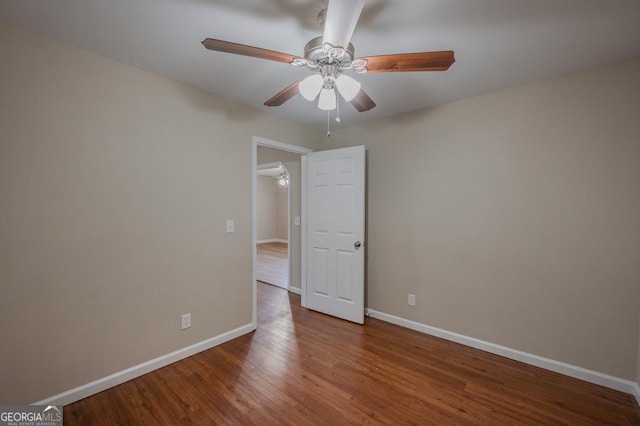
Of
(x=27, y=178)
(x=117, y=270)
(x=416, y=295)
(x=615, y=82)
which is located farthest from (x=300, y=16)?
(x=416, y=295)

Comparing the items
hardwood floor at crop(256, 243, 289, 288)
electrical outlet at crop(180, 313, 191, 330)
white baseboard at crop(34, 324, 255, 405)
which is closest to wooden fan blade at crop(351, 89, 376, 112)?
electrical outlet at crop(180, 313, 191, 330)

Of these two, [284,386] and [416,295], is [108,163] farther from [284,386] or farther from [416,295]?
[416,295]

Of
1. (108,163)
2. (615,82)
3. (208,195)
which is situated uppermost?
(615,82)

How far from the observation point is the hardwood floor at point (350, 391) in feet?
5.62

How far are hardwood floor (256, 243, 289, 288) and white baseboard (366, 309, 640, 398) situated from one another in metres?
2.25

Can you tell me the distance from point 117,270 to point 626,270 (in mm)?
3815

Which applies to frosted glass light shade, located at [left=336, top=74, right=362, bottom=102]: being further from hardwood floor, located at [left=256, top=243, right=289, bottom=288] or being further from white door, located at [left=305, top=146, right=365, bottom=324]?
hardwood floor, located at [left=256, top=243, right=289, bottom=288]

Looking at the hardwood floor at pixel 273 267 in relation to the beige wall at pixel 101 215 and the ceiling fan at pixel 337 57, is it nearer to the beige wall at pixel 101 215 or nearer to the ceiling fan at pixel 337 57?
the beige wall at pixel 101 215

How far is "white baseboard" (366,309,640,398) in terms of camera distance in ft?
6.47

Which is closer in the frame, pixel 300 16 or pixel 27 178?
pixel 300 16

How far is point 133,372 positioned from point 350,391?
1694mm

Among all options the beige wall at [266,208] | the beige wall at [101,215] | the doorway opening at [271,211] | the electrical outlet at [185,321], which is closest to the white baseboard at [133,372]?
the beige wall at [101,215]

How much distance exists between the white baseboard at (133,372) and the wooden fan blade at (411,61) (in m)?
2.67

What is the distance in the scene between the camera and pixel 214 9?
4.72ft
